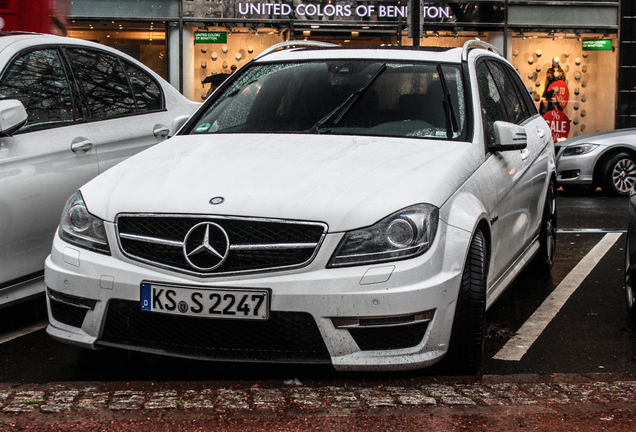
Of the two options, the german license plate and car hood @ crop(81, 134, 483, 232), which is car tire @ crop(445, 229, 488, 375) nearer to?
car hood @ crop(81, 134, 483, 232)

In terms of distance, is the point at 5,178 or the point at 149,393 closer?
the point at 149,393

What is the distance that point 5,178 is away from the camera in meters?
4.51

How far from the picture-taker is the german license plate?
344cm

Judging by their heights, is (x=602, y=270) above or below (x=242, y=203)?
below

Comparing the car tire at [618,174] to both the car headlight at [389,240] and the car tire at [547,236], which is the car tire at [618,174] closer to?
the car tire at [547,236]

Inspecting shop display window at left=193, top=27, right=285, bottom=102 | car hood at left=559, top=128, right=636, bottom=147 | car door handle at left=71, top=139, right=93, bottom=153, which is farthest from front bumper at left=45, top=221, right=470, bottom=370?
shop display window at left=193, top=27, right=285, bottom=102

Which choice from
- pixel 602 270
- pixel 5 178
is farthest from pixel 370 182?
pixel 602 270

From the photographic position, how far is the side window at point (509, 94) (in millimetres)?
5668

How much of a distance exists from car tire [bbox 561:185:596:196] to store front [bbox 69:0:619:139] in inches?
188

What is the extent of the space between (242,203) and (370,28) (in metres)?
14.9

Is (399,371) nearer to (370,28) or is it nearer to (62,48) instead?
(62,48)

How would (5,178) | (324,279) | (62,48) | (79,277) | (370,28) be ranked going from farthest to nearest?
(370,28) → (62,48) → (5,178) → (79,277) → (324,279)

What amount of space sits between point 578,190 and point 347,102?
10.2 metres

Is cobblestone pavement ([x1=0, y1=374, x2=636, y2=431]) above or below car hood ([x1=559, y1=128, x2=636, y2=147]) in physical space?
below
